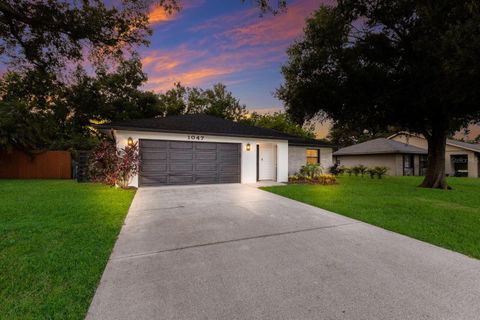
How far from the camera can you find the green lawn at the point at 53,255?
2.15 metres

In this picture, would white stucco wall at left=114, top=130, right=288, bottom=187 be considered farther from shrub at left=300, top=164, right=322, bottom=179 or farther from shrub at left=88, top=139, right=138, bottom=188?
shrub at left=300, top=164, right=322, bottom=179

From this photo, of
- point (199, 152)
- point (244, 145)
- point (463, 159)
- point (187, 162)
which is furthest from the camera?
point (463, 159)

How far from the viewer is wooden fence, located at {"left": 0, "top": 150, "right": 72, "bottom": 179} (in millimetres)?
14641

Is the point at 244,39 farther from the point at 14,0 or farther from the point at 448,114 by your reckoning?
the point at 448,114

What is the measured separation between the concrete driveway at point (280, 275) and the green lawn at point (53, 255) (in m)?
0.21

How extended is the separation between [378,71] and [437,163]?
617 centimetres

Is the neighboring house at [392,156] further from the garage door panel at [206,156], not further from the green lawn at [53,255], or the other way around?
the green lawn at [53,255]

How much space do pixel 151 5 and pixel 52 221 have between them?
7.69 meters

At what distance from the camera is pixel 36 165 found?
49.8 feet

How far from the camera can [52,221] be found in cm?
484

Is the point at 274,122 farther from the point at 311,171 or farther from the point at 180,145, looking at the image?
A: the point at 180,145

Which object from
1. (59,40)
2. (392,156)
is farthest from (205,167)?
(392,156)

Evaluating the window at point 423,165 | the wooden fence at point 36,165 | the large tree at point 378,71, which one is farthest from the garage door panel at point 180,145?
the window at point 423,165

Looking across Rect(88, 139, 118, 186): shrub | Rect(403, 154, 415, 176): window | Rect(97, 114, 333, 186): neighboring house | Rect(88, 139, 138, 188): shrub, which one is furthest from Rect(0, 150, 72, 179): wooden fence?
Rect(403, 154, 415, 176): window
